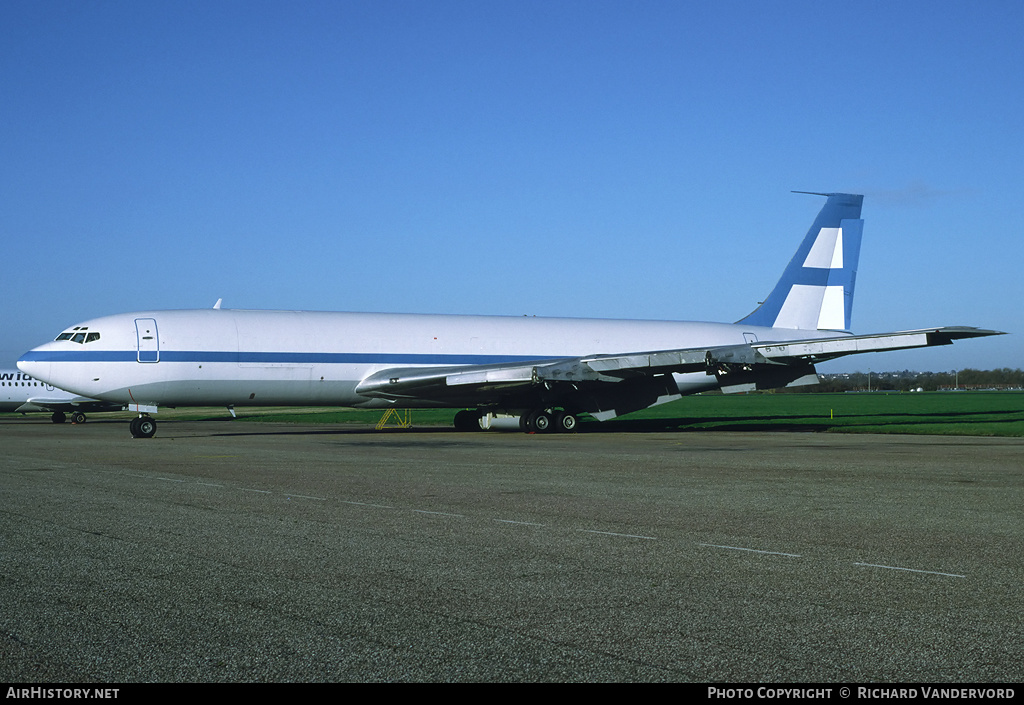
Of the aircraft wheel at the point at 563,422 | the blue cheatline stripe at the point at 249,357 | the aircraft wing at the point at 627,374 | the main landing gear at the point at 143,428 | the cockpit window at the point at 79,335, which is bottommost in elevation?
the aircraft wheel at the point at 563,422

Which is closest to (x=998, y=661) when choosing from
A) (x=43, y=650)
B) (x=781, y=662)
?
(x=781, y=662)

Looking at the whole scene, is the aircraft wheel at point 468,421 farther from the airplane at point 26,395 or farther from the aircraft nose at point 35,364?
the airplane at point 26,395

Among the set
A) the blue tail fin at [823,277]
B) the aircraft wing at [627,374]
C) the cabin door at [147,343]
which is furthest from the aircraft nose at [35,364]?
the blue tail fin at [823,277]

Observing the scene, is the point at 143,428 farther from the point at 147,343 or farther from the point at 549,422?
the point at 549,422

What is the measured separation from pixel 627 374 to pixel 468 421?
7.04 meters

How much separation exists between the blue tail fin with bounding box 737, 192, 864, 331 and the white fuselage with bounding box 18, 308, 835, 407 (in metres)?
5.55

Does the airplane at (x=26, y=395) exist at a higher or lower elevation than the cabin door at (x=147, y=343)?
lower

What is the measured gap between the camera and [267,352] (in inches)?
1222

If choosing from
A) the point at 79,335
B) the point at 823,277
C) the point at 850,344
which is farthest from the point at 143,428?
the point at 823,277

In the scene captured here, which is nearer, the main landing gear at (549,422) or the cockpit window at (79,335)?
the cockpit window at (79,335)

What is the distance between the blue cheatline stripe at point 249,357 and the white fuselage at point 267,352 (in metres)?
0.03

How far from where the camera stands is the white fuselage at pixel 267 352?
29.8m

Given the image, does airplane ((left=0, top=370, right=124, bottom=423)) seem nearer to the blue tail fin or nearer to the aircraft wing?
the aircraft wing

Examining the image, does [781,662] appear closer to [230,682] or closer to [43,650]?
[230,682]
